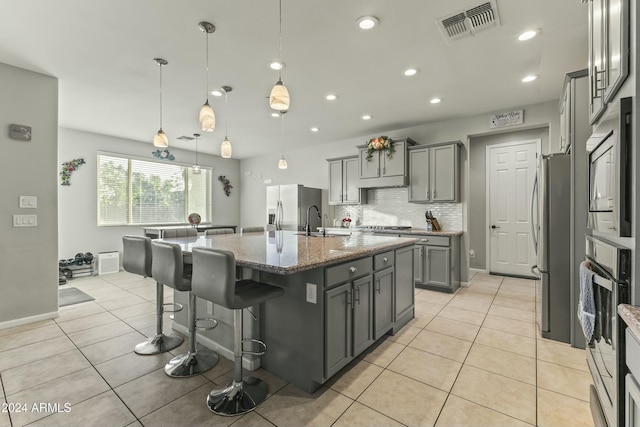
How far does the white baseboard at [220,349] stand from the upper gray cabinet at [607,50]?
260 cm

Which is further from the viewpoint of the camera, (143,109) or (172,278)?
(143,109)

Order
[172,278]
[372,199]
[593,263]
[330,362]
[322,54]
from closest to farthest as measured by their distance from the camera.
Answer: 1. [593,263]
2. [330,362]
3. [172,278]
4. [322,54]
5. [372,199]

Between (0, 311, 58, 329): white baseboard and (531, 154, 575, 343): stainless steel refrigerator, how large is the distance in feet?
17.3

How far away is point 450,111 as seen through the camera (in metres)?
4.43

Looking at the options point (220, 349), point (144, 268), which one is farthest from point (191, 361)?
point (144, 268)

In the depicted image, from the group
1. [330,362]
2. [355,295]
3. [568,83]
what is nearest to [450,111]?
[568,83]

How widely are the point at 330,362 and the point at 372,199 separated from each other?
4.14 meters

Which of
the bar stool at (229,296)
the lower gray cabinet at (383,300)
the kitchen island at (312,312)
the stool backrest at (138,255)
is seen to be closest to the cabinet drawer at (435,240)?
the lower gray cabinet at (383,300)

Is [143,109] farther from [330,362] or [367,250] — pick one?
[330,362]

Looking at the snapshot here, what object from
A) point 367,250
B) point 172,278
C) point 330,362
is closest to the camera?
point 330,362

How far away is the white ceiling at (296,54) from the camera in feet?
7.32

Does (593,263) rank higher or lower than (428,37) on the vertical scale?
lower

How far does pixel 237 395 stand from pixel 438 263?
3424mm

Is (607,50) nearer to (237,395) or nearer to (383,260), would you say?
(383,260)
